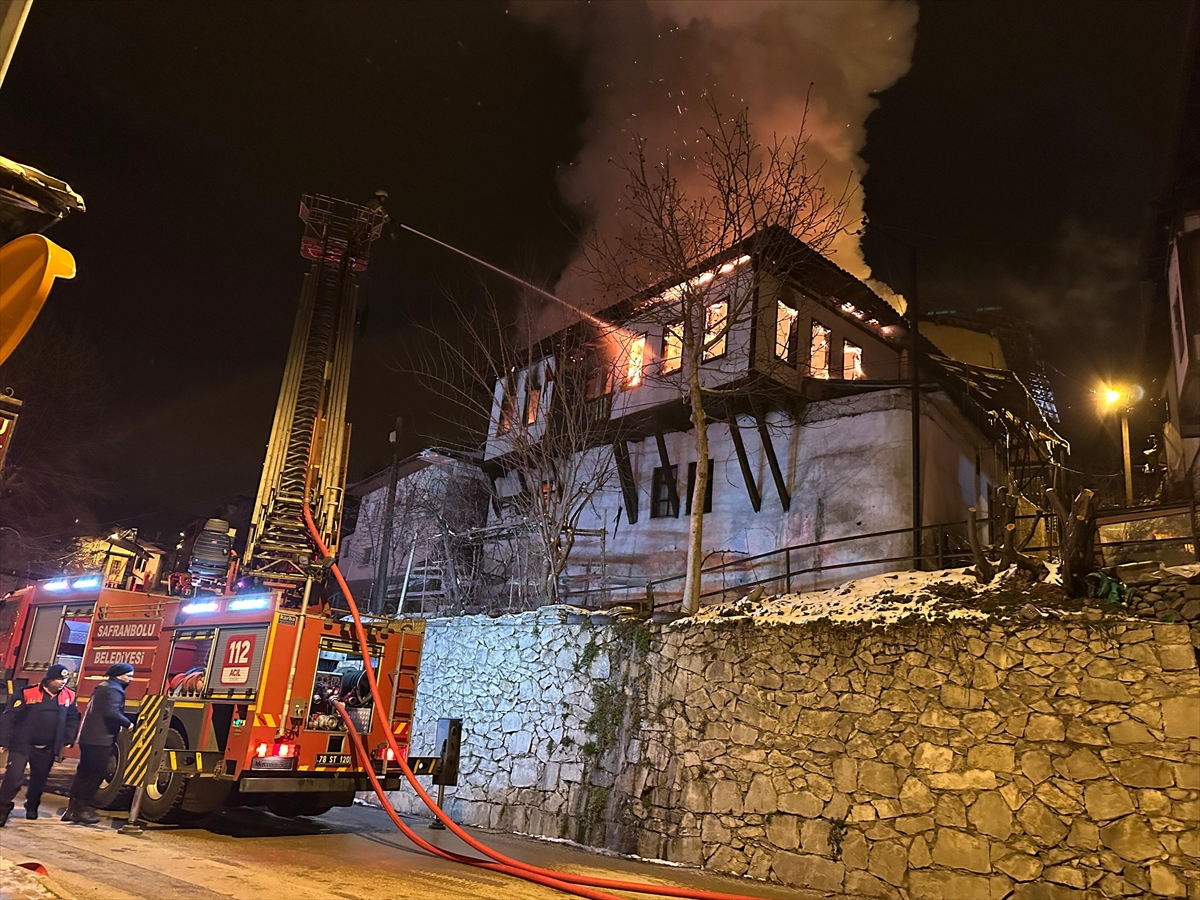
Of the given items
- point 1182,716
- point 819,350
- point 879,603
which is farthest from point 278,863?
point 819,350

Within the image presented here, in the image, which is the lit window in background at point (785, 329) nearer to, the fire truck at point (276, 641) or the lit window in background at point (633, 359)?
the lit window in background at point (633, 359)

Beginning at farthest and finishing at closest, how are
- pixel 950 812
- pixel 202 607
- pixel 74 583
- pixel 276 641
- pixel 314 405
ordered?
1. pixel 74 583
2. pixel 314 405
3. pixel 202 607
4. pixel 276 641
5. pixel 950 812

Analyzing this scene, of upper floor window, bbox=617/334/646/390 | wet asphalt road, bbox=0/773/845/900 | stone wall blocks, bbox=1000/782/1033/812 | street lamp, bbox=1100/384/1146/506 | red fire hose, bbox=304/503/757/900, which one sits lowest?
wet asphalt road, bbox=0/773/845/900

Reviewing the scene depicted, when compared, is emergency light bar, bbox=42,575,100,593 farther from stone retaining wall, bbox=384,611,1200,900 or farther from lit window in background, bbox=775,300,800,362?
lit window in background, bbox=775,300,800,362

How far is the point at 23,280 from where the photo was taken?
3900 millimetres

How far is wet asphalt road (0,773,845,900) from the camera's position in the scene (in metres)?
6.51

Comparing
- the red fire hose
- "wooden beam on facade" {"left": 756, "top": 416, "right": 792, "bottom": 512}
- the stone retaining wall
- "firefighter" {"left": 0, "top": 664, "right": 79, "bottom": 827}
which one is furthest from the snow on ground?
"firefighter" {"left": 0, "top": 664, "right": 79, "bottom": 827}

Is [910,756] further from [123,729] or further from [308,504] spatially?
[123,729]

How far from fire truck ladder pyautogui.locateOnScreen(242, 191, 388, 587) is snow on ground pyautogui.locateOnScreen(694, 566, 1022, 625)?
5755mm

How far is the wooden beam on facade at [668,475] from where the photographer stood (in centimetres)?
2125

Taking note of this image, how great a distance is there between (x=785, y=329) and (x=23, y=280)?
58.4ft

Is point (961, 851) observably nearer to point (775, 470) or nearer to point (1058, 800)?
point (1058, 800)

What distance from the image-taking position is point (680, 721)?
10703mm

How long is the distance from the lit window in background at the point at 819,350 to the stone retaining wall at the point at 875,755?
10.9 metres
